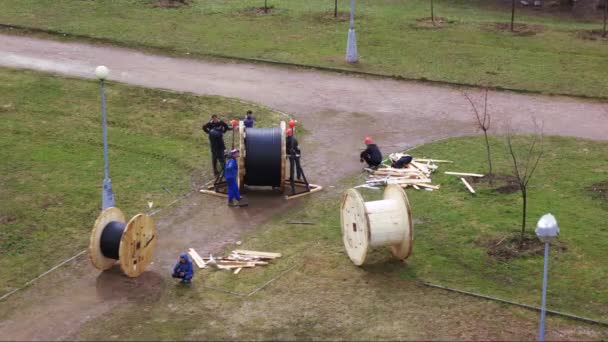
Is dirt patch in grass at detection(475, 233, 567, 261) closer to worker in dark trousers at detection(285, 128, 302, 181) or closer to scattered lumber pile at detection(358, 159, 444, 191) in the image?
scattered lumber pile at detection(358, 159, 444, 191)

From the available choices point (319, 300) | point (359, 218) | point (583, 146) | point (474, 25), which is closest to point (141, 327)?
point (319, 300)

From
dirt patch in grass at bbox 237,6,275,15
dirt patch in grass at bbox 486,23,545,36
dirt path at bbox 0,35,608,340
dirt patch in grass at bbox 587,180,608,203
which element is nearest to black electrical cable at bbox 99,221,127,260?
dirt path at bbox 0,35,608,340

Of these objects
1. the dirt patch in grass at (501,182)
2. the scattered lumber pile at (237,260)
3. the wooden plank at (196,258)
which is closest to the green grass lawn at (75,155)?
the wooden plank at (196,258)

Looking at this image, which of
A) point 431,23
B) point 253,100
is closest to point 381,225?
point 253,100

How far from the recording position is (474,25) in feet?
144

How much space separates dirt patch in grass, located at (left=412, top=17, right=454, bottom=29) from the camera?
43.7m

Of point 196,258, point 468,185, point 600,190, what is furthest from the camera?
point 468,185

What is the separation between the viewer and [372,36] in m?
42.4

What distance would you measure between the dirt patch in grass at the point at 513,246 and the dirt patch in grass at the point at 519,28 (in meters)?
20.5

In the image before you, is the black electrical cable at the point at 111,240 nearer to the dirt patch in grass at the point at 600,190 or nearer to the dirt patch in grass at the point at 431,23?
the dirt patch in grass at the point at 600,190

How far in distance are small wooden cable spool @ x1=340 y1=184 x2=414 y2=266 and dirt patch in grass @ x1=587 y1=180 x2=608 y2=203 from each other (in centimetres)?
717

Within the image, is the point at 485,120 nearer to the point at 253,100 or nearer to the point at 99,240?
the point at 253,100

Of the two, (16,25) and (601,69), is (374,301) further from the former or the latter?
(16,25)

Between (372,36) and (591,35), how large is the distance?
950 centimetres
